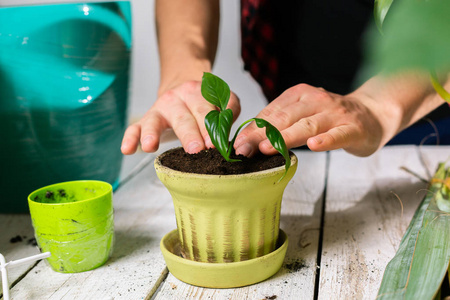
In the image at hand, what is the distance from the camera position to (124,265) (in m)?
0.73

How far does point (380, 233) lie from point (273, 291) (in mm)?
281

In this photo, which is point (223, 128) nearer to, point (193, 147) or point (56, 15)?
point (193, 147)

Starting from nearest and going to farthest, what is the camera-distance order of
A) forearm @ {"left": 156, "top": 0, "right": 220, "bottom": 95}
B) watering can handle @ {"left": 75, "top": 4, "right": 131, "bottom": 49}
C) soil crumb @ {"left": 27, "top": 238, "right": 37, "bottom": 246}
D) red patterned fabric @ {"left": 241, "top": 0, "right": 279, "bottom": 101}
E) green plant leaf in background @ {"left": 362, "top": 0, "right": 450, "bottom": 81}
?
green plant leaf in background @ {"left": 362, "top": 0, "right": 450, "bottom": 81} → soil crumb @ {"left": 27, "top": 238, "right": 37, "bottom": 246} → watering can handle @ {"left": 75, "top": 4, "right": 131, "bottom": 49} → forearm @ {"left": 156, "top": 0, "right": 220, "bottom": 95} → red patterned fabric @ {"left": 241, "top": 0, "right": 279, "bottom": 101}

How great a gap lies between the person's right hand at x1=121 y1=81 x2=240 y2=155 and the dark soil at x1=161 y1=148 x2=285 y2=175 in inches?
1.4

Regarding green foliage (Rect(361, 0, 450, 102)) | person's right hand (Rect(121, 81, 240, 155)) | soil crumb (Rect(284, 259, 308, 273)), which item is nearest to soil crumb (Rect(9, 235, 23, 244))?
person's right hand (Rect(121, 81, 240, 155))

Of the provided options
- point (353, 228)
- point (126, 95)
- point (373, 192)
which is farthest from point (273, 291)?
point (126, 95)

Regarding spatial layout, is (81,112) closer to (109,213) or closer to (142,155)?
(109,213)

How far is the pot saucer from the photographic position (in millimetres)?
636

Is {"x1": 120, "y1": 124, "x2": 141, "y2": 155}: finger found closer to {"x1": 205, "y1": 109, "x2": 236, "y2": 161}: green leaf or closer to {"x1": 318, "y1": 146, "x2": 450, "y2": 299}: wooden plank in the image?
{"x1": 205, "y1": 109, "x2": 236, "y2": 161}: green leaf

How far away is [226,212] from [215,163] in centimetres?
7

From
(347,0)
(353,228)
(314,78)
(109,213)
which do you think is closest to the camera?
(109,213)

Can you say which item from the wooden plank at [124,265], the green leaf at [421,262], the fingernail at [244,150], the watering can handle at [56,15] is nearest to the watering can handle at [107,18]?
the watering can handle at [56,15]

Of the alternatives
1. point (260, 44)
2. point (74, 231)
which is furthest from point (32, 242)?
point (260, 44)

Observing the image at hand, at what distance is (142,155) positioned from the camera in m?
1.42
